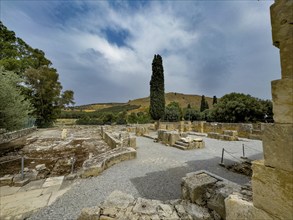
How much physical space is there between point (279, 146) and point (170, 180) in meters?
4.19

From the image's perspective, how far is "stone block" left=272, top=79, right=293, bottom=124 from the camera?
146 centimetres

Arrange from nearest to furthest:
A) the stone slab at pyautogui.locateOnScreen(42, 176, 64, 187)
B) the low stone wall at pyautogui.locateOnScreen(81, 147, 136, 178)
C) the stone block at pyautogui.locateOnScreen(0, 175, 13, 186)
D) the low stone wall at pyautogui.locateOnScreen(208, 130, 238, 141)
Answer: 1. the stone slab at pyautogui.locateOnScreen(42, 176, 64, 187)
2. the stone block at pyautogui.locateOnScreen(0, 175, 13, 186)
3. the low stone wall at pyautogui.locateOnScreen(81, 147, 136, 178)
4. the low stone wall at pyautogui.locateOnScreen(208, 130, 238, 141)

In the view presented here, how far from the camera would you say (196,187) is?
9.61 ft

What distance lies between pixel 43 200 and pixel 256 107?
2829 cm

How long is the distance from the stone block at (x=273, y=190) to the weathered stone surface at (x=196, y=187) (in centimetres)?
136

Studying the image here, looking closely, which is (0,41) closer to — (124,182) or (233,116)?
(124,182)

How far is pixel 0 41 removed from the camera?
51.2 feet

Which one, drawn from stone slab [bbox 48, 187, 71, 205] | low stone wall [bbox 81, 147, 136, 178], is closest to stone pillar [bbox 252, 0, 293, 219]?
stone slab [bbox 48, 187, 71, 205]

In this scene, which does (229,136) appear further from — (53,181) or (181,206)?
(53,181)

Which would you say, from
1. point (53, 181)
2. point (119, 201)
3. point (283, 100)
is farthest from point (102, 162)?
point (283, 100)

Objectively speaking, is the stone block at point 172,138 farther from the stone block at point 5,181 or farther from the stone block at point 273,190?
the stone block at point 273,190

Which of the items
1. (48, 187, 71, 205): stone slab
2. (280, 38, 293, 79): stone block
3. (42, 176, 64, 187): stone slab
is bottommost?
(48, 187, 71, 205): stone slab

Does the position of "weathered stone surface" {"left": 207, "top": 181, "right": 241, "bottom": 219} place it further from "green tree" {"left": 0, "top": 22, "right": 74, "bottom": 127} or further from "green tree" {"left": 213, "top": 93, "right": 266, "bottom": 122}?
"green tree" {"left": 213, "top": 93, "right": 266, "bottom": 122}

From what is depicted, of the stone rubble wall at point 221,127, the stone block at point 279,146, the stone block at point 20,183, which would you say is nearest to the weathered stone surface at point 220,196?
the stone block at point 279,146
